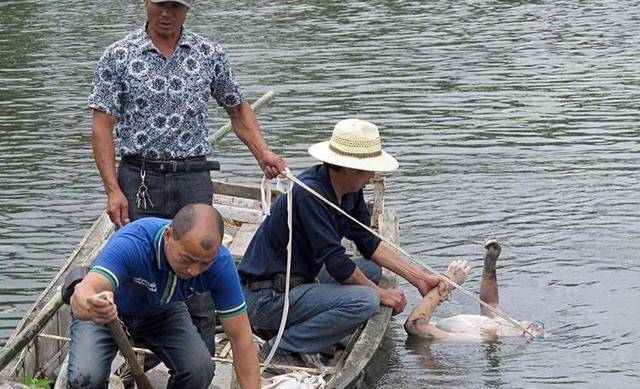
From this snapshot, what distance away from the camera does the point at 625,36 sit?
2031 cm

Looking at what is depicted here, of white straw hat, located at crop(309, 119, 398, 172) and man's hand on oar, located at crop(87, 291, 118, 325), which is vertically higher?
man's hand on oar, located at crop(87, 291, 118, 325)

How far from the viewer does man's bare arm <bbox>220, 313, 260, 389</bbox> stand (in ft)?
18.7

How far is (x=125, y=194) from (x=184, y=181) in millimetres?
348

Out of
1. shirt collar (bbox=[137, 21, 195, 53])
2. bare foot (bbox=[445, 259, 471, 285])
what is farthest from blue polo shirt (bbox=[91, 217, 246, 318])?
bare foot (bbox=[445, 259, 471, 285])

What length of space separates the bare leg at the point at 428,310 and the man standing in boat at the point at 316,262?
0.85 meters

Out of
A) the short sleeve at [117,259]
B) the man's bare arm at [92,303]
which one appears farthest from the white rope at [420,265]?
the man's bare arm at [92,303]

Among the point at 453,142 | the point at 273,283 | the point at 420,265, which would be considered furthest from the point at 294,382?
the point at 453,142

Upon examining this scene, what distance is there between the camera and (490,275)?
28.4 ft

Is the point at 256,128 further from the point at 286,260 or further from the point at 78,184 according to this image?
the point at 78,184

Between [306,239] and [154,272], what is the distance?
1.95 m

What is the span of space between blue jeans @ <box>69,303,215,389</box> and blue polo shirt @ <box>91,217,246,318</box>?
24 cm

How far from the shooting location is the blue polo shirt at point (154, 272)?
5570 mm

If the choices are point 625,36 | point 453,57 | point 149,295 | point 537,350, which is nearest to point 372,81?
point 453,57

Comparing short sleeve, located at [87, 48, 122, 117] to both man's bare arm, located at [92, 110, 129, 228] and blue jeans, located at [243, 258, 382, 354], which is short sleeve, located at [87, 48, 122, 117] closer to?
man's bare arm, located at [92, 110, 129, 228]
